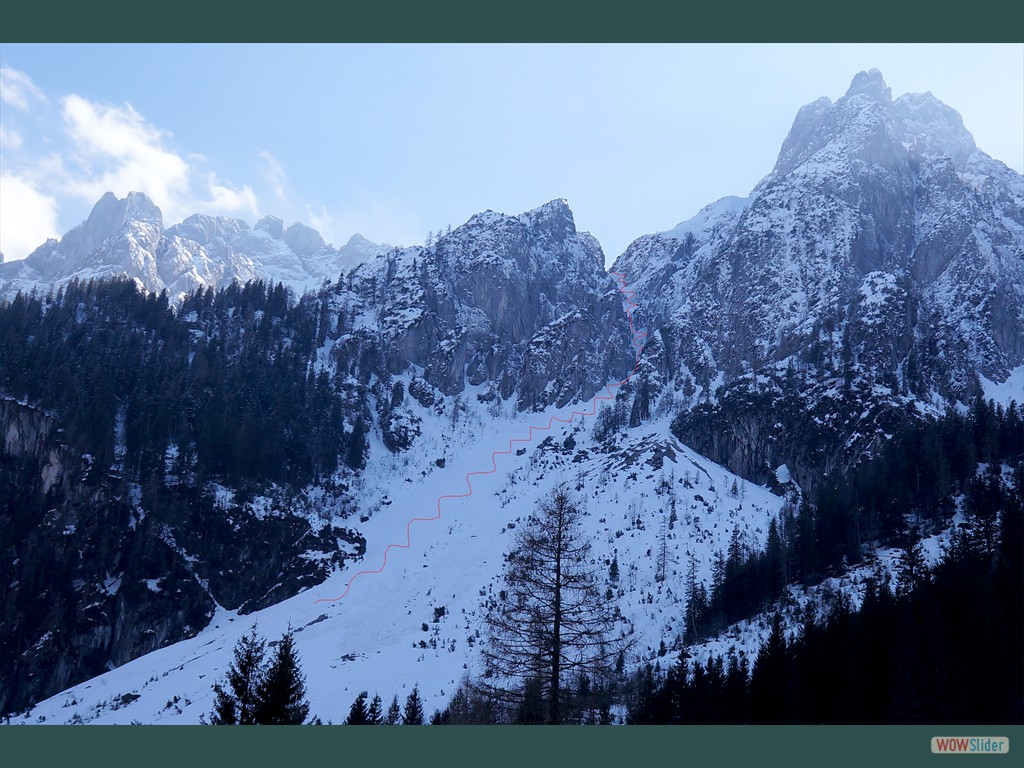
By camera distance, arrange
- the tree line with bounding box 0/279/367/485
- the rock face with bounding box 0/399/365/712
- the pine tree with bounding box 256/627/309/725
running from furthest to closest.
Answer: the tree line with bounding box 0/279/367/485
the rock face with bounding box 0/399/365/712
the pine tree with bounding box 256/627/309/725

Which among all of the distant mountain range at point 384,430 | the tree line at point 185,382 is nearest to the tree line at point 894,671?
the distant mountain range at point 384,430

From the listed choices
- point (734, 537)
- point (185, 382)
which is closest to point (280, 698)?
point (734, 537)

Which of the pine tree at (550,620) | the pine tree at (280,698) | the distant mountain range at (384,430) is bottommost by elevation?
the pine tree at (280,698)

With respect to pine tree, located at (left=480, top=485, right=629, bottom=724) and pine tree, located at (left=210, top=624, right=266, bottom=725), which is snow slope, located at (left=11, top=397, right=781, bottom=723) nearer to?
pine tree, located at (left=210, top=624, right=266, bottom=725)

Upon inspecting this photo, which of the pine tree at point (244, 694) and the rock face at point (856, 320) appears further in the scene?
the rock face at point (856, 320)

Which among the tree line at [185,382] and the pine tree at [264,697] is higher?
the tree line at [185,382]

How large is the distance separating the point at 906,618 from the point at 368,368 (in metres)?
167

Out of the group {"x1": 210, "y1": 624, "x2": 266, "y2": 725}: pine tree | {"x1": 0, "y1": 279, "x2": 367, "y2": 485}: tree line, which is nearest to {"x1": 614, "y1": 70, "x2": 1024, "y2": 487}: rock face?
{"x1": 0, "y1": 279, "x2": 367, "y2": 485}: tree line

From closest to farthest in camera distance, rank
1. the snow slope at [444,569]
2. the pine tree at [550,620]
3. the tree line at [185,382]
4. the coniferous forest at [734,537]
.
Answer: the pine tree at [550,620] < the coniferous forest at [734,537] < the snow slope at [444,569] < the tree line at [185,382]

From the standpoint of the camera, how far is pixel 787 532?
293 feet

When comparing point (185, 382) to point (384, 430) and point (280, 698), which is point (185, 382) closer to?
point (384, 430)

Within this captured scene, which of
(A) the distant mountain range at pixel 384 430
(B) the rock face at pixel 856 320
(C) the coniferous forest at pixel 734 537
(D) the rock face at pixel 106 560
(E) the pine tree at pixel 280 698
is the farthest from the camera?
(B) the rock face at pixel 856 320

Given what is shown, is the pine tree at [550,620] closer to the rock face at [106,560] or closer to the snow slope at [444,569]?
the snow slope at [444,569]
